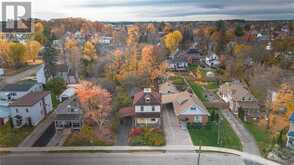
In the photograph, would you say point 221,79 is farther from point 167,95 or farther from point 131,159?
point 131,159

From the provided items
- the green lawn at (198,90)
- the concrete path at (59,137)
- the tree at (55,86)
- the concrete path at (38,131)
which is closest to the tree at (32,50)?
the tree at (55,86)

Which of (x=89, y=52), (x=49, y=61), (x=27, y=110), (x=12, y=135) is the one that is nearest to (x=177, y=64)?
(x=89, y=52)

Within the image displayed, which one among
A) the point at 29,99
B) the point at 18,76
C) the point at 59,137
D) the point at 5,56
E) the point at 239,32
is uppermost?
the point at 239,32

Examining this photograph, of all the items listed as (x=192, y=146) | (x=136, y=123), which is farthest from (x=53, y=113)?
(x=192, y=146)

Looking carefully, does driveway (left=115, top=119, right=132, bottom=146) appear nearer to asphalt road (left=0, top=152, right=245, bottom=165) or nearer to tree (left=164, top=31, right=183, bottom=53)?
asphalt road (left=0, top=152, right=245, bottom=165)

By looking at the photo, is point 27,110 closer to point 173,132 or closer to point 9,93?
point 9,93

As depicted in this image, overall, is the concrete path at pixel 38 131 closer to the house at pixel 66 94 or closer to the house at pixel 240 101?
the house at pixel 66 94
